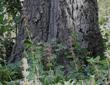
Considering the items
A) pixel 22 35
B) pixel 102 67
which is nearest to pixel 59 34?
pixel 22 35

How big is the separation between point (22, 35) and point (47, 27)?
39 cm

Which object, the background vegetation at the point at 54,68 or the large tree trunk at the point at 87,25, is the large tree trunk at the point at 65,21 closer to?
the large tree trunk at the point at 87,25

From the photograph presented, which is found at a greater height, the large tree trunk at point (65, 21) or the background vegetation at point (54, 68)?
the large tree trunk at point (65, 21)

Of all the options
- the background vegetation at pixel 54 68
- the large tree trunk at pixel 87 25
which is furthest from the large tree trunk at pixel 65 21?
the background vegetation at pixel 54 68

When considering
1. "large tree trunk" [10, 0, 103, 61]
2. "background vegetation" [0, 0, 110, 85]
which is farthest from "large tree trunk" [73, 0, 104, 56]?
"background vegetation" [0, 0, 110, 85]

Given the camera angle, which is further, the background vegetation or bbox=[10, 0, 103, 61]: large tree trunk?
bbox=[10, 0, 103, 61]: large tree trunk

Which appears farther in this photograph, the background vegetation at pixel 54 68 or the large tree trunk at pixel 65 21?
the large tree trunk at pixel 65 21

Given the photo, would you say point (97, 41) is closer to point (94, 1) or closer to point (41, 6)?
point (94, 1)

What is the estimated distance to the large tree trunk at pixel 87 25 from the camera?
452cm

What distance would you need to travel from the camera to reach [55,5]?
15.2ft

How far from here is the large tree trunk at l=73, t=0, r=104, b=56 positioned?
4.52 m

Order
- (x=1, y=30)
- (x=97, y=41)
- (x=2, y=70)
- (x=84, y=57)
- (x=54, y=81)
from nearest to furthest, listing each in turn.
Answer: (x=54, y=81), (x=2, y=70), (x=84, y=57), (x=97, y=41), (x=1, y=30)

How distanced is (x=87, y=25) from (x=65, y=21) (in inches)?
10.5

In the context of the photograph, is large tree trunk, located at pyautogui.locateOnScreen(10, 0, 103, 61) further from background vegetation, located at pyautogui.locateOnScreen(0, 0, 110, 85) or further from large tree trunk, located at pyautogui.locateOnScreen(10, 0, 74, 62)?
background vegetation, located at pyautogui.locateOnScreen(0, 0, 110, 85)
